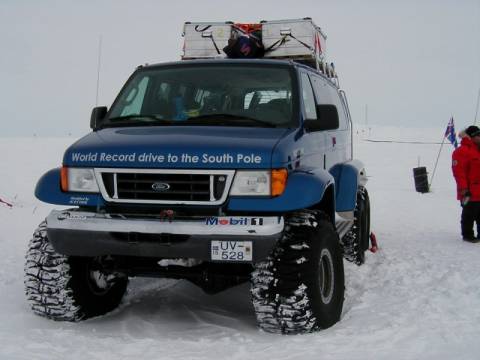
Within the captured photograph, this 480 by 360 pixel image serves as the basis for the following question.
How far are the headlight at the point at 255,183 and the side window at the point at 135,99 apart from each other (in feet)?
4.92

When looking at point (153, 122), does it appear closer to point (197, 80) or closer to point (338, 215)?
point (197, 80)

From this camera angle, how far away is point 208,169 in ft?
13.0

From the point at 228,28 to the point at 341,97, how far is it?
1671 millimetres

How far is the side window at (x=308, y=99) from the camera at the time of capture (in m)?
5.04

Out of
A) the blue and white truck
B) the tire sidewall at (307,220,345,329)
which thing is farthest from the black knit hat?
the tire sidewall at (307,220,345,329)

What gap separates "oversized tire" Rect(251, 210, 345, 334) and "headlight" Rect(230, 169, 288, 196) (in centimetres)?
33

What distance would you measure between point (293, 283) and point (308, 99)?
1870mm

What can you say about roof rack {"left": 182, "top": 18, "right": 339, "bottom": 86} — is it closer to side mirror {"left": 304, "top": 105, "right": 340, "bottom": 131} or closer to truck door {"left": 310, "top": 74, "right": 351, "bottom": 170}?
truck door {"left": 310, "top": 74, "right": 351, "bottom": 170}

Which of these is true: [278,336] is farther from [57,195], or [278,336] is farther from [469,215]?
[469,215]

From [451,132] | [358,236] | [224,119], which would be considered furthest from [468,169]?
[451,132]

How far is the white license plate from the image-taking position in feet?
12.7

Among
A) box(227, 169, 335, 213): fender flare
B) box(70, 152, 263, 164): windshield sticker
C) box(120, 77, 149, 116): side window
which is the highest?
box(120, 77, 149, 116): side window

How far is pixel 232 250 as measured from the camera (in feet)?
A: 12.7

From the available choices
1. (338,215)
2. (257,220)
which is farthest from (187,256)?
(338,215)
